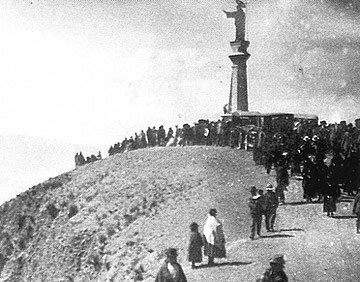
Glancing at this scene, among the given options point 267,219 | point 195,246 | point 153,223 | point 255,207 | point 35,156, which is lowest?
point 195,246

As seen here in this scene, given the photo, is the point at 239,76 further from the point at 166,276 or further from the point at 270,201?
the point at 166,276

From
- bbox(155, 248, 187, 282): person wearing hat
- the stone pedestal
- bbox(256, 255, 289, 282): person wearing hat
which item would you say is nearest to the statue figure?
the stone pedestal

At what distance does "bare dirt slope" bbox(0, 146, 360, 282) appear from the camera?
11.3m

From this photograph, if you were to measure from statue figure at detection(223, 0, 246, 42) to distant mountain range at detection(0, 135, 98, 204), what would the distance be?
70354 millimetres

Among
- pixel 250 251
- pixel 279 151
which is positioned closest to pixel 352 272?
pixel 250 251

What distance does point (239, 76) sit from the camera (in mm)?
30469

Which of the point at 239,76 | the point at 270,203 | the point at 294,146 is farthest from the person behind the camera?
the point at 239,76

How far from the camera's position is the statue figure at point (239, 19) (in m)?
30.4

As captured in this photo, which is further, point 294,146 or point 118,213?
point 118,213

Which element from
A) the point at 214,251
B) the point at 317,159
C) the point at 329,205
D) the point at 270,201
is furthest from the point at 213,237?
the point at 317,159

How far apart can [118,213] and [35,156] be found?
97.6 meters

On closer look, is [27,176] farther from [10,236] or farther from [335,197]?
[335,197]

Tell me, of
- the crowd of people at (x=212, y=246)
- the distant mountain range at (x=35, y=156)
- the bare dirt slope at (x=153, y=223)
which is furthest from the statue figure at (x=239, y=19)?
the distant mountain range at (x=35, y=156)

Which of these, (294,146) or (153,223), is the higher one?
(294,146)
